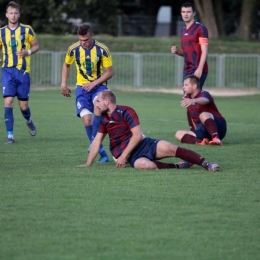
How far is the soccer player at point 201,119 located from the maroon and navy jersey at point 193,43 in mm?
927

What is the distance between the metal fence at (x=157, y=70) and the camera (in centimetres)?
3197

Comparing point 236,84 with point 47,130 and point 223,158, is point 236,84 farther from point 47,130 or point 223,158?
point 223,158

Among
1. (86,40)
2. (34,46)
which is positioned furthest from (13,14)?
(86,40)

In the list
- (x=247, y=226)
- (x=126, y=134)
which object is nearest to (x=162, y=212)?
(x=247, y=226)

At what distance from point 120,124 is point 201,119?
138 inches

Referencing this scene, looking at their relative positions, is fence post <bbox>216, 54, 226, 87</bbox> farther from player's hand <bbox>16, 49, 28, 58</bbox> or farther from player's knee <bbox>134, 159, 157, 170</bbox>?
player's knee <bbox>134, 159, 157, 170</bbox>

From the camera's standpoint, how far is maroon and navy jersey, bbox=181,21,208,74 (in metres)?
14.5

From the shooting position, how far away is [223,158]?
39.0 ft

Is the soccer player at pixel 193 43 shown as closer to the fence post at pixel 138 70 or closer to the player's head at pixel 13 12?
the player's head at pixel 13 12

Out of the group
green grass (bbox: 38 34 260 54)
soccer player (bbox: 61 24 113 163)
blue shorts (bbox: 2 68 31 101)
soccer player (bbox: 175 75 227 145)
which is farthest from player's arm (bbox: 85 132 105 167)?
green grass (bbox: 38 34 260 54)

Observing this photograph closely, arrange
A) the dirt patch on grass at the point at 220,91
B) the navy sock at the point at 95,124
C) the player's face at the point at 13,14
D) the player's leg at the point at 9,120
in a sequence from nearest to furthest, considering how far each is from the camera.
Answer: the navy sock at the point at 95,124 < the player's face at the point at 13,14 < the player's leg at the point at 9,120 < the dirt patch on grass at the point at 220,91

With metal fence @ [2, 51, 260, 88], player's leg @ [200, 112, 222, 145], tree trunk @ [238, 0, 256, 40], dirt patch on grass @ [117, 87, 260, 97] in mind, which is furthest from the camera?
tree trunk @ [238, 0, 256, 40]

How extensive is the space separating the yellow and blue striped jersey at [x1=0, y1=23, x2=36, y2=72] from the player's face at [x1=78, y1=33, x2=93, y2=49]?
2.09 meters

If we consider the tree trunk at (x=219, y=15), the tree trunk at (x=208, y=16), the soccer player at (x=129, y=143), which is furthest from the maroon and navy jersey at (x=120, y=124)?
the tree trunk at (x=219, y=15)
